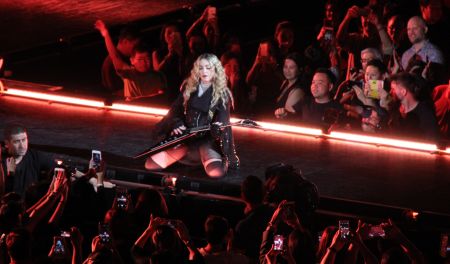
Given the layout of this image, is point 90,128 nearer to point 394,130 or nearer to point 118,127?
point 118,127

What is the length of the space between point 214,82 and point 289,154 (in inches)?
54.5

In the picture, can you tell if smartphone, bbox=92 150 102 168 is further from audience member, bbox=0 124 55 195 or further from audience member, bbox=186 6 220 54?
audience member, bbox=186 6 220 54

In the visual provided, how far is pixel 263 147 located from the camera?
1238 centimetres

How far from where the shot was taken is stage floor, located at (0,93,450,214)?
10.9m

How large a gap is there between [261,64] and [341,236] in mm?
5849

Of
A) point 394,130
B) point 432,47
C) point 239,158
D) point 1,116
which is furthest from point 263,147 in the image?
point 1,116

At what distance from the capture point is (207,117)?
11.2 m

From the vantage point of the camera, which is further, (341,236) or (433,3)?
(433,3)

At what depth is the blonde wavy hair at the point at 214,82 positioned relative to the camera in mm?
11023

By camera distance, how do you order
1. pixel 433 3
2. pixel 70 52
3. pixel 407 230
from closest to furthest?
pixel 407 230
pixel 433 3
pixel 70 52

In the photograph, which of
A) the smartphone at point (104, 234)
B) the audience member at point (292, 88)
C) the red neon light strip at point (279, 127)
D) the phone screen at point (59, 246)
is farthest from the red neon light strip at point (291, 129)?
the phone screen at point (59, 246)

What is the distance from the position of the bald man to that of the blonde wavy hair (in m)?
2.63

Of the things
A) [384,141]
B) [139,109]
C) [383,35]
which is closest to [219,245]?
[384,141]

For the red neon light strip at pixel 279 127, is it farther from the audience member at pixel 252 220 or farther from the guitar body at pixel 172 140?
the audience member at pixel 252 220
